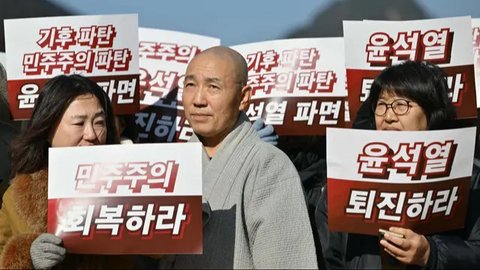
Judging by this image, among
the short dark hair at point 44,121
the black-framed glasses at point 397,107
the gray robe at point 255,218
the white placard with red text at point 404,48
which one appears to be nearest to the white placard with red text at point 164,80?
the white placard with red text at point 404,48

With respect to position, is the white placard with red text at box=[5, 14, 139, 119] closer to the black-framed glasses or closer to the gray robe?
the gray robe

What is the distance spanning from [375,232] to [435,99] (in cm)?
62

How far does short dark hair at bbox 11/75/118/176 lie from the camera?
13.4ft

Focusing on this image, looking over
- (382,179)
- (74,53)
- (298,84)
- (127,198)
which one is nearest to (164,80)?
(74,53)

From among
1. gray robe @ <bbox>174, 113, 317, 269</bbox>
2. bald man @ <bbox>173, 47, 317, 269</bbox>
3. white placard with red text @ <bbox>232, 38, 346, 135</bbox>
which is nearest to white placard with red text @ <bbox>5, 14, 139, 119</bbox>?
white placard with red text @ <bbox>232, 38, 346, 135</bbox>

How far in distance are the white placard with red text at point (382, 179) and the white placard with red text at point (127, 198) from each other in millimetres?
526

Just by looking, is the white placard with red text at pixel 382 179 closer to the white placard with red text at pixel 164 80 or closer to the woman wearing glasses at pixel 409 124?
the woman wearing glasses at pixel 409 124

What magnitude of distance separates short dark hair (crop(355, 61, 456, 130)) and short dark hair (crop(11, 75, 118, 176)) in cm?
106

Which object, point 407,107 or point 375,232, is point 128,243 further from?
point 407,107

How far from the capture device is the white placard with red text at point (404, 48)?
462 cm

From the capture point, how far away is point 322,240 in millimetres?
4219

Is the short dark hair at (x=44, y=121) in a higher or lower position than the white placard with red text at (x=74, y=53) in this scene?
lower

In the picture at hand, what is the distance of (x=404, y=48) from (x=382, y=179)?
0.93 m

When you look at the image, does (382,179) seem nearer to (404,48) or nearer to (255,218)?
(255,218)
